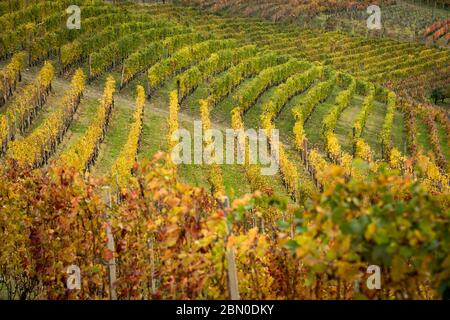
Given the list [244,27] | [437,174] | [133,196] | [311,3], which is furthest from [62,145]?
[311,3]

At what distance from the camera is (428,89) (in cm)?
5984

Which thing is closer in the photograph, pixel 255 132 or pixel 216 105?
pixel 255 132

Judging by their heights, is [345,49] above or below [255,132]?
above

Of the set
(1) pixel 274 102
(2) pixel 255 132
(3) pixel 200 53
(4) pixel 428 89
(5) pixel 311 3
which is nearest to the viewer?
(2) pixel 255 132

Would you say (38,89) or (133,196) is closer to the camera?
(133,196)

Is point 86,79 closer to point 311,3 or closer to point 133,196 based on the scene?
point 133,196

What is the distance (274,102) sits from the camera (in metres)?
40.4

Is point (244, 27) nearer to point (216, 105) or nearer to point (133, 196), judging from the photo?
point (216, 105)

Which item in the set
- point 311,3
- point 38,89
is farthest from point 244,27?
point 38,89

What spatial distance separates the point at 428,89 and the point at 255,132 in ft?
95.9
